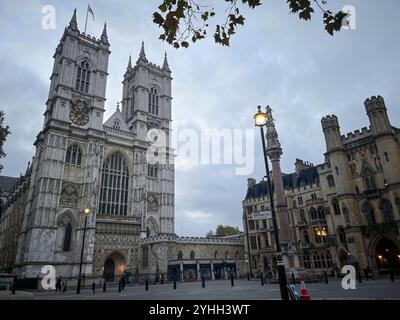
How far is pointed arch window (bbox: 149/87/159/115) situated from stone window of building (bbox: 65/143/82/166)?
18099 millimetres

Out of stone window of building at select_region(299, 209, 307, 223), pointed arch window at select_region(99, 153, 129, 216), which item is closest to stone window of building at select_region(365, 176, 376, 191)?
stone window of building at select_region(299, 209, 307, 223)

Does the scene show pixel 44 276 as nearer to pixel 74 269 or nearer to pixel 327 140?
pixel 74 269

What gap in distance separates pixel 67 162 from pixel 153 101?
22.9 m

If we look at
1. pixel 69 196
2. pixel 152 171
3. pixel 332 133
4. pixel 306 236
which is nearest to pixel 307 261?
pixel 306 236

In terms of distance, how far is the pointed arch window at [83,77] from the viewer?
50.1 metres

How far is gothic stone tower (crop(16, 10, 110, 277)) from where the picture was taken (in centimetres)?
3806

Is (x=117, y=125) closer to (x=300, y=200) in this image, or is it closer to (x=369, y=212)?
(x=300, y=200)

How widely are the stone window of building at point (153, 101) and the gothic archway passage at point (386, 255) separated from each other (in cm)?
4466

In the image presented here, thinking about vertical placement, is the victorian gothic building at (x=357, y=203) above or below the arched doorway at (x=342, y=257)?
above

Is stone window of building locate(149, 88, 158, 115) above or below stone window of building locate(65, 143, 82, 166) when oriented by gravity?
above

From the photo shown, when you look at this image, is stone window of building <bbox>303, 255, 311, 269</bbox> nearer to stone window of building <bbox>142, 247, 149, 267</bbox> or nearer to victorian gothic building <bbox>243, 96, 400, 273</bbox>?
victorian gothic building <bbox>243, 96, 400, 273</bbox>

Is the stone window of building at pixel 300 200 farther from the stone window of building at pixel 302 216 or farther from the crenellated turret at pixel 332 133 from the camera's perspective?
the crenellated turret at pixel 332 133

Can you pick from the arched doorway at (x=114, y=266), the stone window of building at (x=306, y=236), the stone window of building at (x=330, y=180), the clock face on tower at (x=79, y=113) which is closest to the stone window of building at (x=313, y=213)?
the stone window of building at (x=306, y=236)
